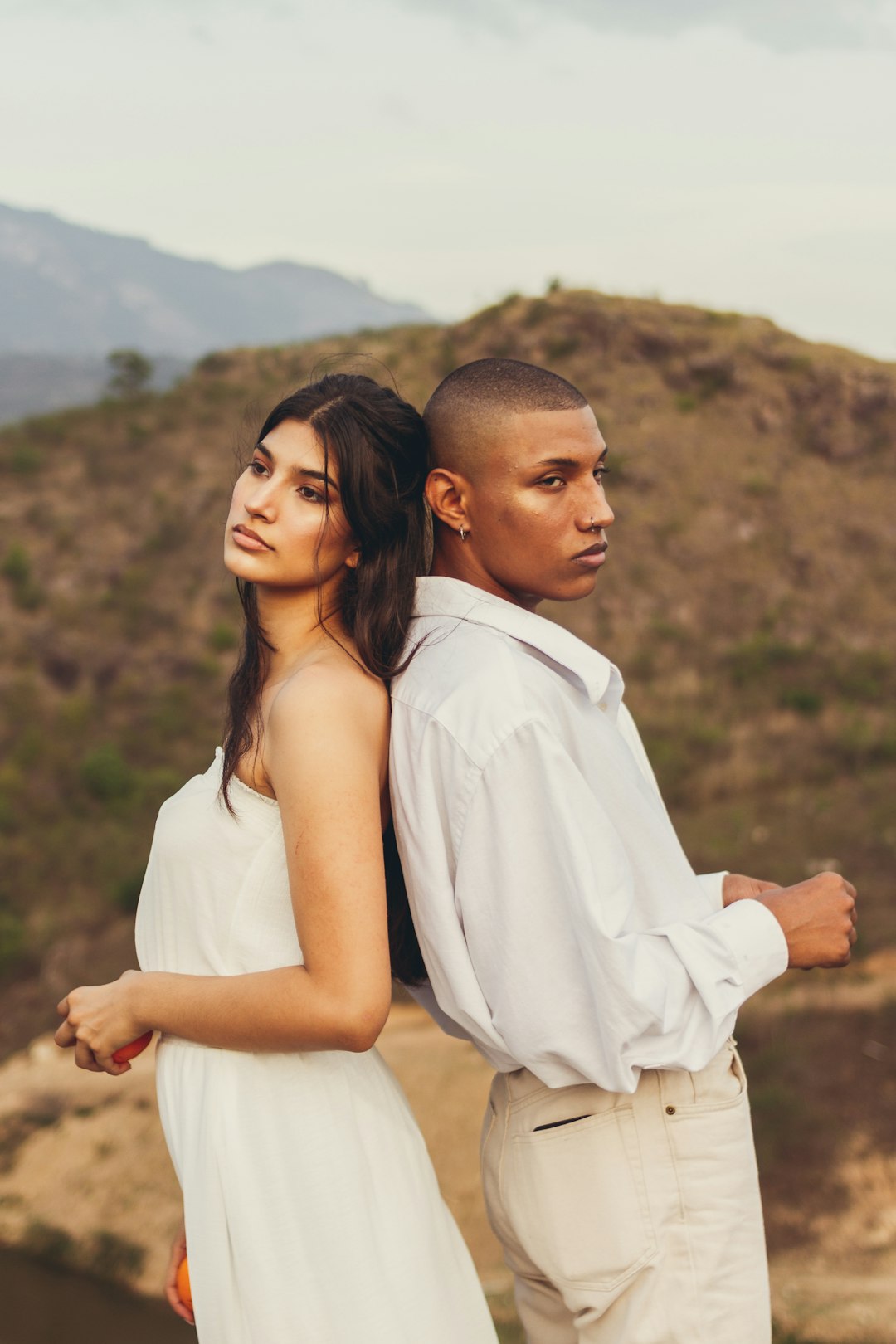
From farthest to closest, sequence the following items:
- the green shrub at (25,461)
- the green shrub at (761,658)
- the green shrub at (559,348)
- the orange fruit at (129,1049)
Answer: the green shrub at (559,348) → the green shrub at (25,461) → the green shrub at (761,658) → the orange fruit at (129,1049)

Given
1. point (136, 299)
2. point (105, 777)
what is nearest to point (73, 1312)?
point (105, 777)

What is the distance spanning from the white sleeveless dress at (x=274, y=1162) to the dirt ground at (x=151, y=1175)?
2.79 meters

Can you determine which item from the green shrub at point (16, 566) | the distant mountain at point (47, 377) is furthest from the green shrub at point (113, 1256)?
the distant mountain at point (47, 377)

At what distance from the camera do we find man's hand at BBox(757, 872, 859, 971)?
158cm

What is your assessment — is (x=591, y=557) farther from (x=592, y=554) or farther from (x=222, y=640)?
(x=222, y=640)

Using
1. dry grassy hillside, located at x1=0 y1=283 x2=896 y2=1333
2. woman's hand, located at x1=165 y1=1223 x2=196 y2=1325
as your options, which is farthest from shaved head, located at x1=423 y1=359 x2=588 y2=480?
dry grassy hillside, located at x1=0 y1=283 x2=896 y2=1333

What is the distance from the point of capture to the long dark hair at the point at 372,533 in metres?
1.66

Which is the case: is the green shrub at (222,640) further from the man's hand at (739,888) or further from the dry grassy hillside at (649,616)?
the man's hand at (739,888)

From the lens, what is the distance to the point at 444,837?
1.52 metres

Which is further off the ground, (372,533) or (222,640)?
(372,533)

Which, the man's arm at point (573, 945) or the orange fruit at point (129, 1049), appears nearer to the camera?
the man's arm at point (573, 945)

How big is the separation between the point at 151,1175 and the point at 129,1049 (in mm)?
5244

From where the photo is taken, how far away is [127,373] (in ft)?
66.8

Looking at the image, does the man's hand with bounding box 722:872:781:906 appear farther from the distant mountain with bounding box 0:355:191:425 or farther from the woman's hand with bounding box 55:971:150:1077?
the distant mountain with bounding box 0:355:191:425
